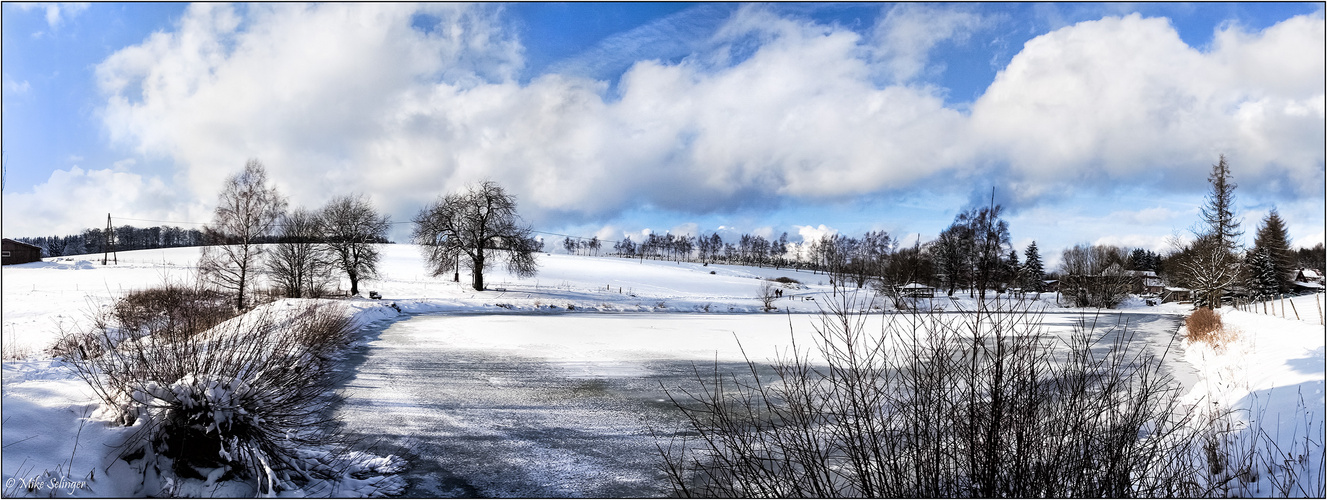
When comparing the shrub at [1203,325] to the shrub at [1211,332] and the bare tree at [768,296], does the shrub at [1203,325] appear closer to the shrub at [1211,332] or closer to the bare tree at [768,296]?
the shrub at [1211,332]

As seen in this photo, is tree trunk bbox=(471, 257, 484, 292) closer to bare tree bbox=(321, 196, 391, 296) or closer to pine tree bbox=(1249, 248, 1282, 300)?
bare tree bbox=(321, 196, 391, 296)

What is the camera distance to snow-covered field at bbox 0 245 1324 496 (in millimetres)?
4363

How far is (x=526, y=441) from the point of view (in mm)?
7250

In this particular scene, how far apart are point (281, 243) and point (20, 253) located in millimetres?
23020

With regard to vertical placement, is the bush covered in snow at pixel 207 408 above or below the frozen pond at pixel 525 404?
above

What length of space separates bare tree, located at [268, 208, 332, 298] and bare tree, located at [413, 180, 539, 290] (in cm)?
694

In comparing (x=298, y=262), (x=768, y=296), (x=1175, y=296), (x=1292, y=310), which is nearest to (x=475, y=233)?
(x=298, y=262)

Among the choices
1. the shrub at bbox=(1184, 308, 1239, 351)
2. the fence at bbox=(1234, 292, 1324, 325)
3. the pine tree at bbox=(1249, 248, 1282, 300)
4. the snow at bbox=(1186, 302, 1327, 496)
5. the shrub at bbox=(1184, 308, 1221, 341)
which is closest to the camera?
the snow at bbox=(1186, 302, 1327, 496)

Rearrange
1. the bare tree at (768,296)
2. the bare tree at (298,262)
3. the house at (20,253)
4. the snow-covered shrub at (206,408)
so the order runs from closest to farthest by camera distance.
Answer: the snow-covered shrub at (206,408) → the bare tree at (298,262) → the house at (20,253) → the bare tree at (768,296)

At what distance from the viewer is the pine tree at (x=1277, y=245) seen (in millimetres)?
40406

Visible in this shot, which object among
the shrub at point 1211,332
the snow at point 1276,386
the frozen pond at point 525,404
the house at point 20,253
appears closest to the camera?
the snow at point 1276,386

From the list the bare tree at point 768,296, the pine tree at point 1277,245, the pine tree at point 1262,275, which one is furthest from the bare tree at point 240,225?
the pine tree at point 1277,245

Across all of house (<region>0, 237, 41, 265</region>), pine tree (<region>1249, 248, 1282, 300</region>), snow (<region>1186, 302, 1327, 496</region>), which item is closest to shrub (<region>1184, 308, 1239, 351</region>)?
snow (<region>1186, 302, 1327, 496</region>)

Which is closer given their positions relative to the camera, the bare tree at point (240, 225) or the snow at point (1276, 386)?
the snow at point (1276, 386)
